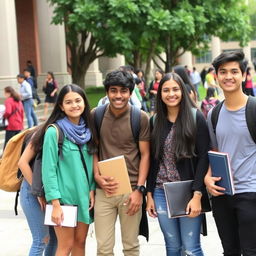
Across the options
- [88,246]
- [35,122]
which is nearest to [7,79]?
[35,122]

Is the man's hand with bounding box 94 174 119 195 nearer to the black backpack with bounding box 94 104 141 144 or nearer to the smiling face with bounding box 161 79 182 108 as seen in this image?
the black backpack with bounding box 94 104 141 144

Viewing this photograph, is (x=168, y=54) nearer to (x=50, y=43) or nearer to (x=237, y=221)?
(x=50, y=43)

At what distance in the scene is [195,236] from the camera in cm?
426

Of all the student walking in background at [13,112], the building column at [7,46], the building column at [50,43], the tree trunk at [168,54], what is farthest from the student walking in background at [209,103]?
the building column at [50,43]

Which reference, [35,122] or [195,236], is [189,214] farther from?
[35,122]

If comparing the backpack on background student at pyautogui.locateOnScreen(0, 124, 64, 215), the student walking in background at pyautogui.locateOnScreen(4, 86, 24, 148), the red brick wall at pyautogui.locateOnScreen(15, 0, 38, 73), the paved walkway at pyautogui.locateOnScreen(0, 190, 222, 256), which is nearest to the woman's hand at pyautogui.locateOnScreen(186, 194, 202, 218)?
the backpack on background student at pyautogui.locateOnScreen(0, 124, 64, 215)

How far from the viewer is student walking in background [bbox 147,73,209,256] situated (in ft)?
13.7

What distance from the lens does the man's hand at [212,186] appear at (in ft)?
13.0

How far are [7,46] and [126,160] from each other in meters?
16.8

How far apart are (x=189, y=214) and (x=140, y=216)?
511 mm

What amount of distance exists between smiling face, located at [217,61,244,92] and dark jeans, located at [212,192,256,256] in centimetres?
77

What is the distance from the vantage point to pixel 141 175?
4.36 m

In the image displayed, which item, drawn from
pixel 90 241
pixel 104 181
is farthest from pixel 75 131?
pixel 90 241

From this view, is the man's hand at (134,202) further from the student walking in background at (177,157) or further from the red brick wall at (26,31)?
the red brick wall at (26,31)
